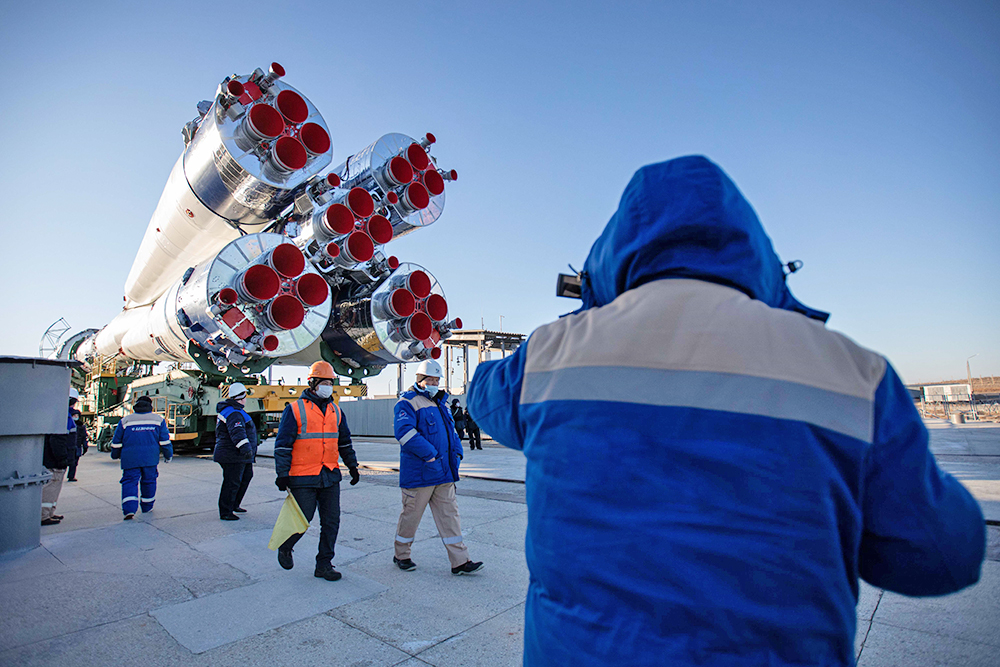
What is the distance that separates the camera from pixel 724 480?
98 centimetres

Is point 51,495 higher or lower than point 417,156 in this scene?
lower

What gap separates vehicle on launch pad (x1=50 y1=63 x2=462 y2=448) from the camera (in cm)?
796

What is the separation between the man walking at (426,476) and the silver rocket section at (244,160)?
18.6 feet

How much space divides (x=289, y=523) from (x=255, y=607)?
742 mm

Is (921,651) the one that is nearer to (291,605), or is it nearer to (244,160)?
(291,605)

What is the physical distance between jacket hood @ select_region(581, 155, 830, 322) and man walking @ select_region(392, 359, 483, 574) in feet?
10.7

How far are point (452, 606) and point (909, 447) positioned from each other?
3083mm

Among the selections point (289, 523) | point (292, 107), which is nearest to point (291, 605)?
point (289, 523)

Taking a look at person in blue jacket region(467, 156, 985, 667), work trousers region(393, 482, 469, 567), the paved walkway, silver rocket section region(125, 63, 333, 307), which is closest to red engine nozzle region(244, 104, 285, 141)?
silver rocket section region(125, 63, 333, 307)

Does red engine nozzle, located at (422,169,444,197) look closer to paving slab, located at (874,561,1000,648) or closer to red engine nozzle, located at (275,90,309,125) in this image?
red engine nozzle, located at (275,90,309,125)

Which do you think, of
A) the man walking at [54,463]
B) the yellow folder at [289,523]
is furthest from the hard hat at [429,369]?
the man walking at [54,463]

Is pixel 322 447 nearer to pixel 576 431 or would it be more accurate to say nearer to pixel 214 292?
pixel 576 431

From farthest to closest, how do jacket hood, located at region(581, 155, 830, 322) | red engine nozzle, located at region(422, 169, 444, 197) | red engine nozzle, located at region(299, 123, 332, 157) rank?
red engine nozzle, located at region(422, 169, 444, 197), red engine nozzle, located at region(299, 123, 332, 157), jacket hood, located at region(581, 155, 830, 322)

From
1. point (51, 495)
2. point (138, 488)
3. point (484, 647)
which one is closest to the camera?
point (484, 647)
